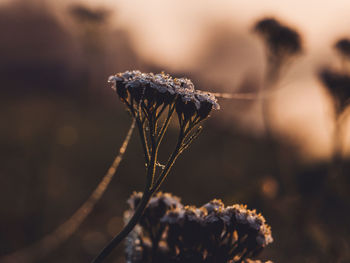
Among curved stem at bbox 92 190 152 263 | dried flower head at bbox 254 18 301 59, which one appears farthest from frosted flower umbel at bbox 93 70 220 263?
dried flower head at bbox 254 18 301 59

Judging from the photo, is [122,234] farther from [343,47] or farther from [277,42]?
[343,47]

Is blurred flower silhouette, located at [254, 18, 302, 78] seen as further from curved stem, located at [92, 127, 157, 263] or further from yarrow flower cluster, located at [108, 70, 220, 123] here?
curved stem, located at [92, 127, 157, 263]

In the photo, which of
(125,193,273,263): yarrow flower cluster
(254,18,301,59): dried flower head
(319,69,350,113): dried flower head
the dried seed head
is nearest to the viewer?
(125,193,273,263): yarrow flower cluster

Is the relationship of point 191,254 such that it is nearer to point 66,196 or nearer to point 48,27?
point 66,196

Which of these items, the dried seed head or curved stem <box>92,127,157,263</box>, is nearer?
curved stem <box>92,127,157,263</box>

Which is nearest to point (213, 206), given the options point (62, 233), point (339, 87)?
point (339, 87)
